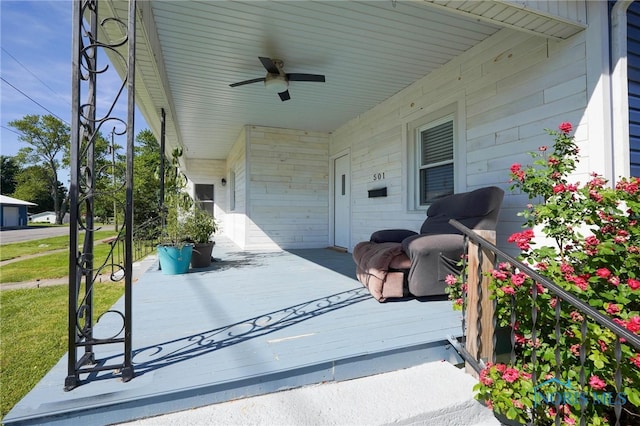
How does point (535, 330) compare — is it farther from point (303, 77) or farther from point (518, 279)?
point (303, 77)

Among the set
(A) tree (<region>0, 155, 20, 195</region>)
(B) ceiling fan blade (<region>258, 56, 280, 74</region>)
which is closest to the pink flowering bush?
(B) ceiling fan blade (<region>258, 56, 280, 74</region>)

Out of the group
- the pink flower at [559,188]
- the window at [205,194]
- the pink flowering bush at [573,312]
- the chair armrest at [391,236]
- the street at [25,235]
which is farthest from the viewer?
the street at [25,235]

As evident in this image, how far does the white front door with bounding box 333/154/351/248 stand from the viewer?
248 inches

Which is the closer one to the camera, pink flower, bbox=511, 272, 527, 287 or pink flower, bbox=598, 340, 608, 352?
pink flower, bbox=598, 340, 608, 352

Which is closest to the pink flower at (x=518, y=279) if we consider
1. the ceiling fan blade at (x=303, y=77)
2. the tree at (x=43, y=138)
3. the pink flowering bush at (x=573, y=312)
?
the pink flowering bush at (x=573, y=312)

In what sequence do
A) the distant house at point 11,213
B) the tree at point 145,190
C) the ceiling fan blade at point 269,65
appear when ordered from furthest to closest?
1. the distant house at point 11,213
2. the tree at point 145,190
3. the ceiling fan blade at point 269,65

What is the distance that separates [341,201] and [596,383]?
545 centimetres

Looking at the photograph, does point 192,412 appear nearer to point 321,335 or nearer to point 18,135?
point 321,335

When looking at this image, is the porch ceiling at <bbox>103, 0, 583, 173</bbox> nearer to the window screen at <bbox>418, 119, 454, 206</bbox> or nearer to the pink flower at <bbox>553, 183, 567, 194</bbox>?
the window screen at <bbox>418, 119, 454, 206</bbox>

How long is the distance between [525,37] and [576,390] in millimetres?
3037

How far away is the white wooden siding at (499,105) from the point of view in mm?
2594

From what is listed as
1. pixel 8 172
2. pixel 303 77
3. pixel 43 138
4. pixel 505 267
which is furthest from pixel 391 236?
pixel 8 172

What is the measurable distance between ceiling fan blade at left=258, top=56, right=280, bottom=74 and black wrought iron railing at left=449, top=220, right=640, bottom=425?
109 inches

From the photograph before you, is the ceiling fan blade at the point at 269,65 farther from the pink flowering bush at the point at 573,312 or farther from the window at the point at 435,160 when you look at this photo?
the pink flowering bush at the point at 573,312
